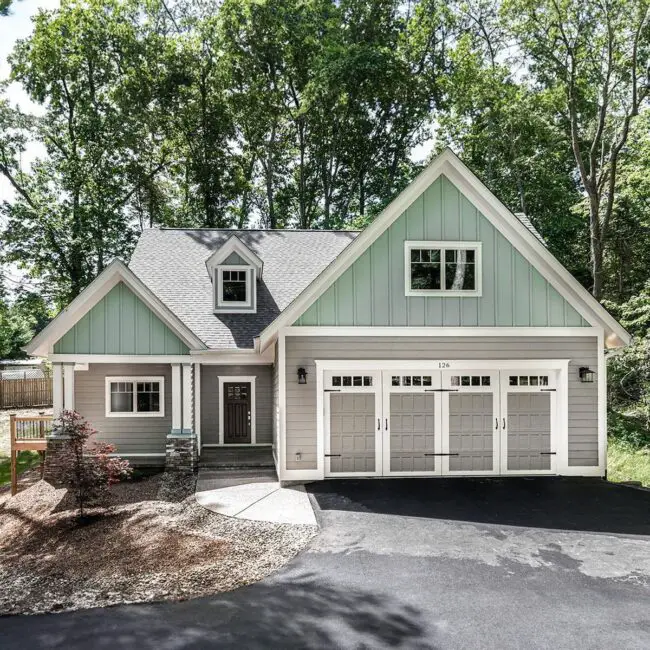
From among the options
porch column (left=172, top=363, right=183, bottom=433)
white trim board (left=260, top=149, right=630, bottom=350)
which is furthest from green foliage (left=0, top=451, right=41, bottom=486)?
white trim board (left=260, top=149, right=630, bottom=350)

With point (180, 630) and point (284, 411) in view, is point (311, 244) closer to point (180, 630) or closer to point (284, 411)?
point (284, 411)

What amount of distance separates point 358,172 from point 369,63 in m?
5.71

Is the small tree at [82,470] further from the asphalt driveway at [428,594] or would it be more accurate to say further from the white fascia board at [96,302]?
the asphalt driveway at [428,594]

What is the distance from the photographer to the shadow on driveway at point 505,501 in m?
7.97

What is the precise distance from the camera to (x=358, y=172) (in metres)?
28.5

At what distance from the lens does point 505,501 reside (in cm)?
889

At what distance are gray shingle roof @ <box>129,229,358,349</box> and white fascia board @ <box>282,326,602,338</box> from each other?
3.49m

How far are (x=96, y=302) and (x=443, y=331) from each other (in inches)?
308

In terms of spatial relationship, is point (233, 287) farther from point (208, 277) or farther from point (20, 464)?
point (20, 464)

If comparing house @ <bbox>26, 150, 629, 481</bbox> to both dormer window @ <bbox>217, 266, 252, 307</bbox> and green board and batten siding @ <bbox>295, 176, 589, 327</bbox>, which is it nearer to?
green board and batten siding @ <bbox>295, 176, 589, 327</bbox>

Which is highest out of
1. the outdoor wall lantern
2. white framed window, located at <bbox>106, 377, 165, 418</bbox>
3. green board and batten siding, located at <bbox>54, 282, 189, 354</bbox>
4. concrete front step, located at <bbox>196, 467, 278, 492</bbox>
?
green board and batten siding, located at <bbox>54, 282, 189, 354</bbox>

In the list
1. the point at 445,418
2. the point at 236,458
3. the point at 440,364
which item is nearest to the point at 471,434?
the point at 445,418

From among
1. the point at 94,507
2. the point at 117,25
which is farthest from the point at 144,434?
the point at 117,25

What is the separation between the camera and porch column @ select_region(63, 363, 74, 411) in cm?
1148
